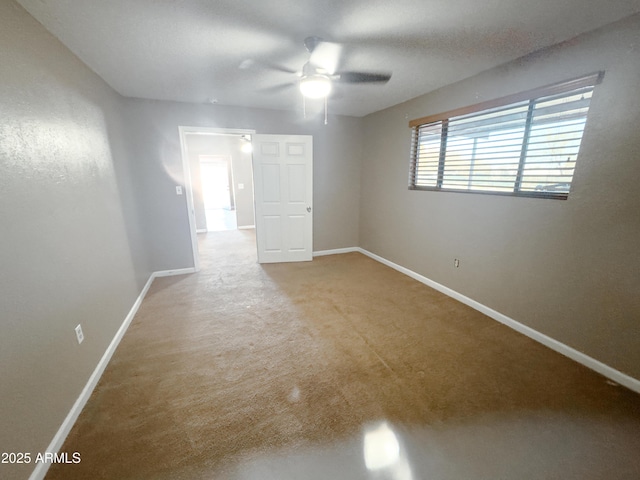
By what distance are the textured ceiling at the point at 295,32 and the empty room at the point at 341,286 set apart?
0.07 ft

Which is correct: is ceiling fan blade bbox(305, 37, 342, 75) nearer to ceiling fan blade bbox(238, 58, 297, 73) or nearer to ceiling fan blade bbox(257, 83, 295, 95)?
ceiling fan blade bbox(238, 58, 297, 73)

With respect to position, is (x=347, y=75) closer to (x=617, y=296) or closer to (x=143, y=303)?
(x=617, y=296)

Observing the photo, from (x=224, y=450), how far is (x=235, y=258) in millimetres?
3442

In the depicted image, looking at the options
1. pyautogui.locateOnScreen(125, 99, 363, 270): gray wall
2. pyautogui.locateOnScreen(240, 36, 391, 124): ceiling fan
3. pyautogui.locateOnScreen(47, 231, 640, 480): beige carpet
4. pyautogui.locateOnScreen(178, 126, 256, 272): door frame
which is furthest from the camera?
pyautogui.locateOnScreen(178, 126, 256, 272): door frame

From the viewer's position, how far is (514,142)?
90.7 inches

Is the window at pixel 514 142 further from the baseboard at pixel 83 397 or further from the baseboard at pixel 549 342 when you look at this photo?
the baseboard at pixel 83 397

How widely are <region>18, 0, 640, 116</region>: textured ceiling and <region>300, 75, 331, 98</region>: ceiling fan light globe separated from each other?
0.24 m

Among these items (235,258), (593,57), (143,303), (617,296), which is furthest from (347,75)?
(235,258)

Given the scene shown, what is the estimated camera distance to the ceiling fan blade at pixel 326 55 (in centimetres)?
196

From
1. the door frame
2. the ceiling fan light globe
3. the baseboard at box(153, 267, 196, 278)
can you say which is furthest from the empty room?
the baseboard at box(153, 267, 196, 278)

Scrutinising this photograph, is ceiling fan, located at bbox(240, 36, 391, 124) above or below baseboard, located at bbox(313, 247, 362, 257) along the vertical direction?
above

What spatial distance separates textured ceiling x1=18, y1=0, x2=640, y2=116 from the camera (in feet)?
4.95

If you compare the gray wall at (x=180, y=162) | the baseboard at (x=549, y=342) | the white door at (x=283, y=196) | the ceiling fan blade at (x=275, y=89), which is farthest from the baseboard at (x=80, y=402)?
the baseboard at (x=549, y=342)

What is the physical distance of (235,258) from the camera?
14.9 ft
